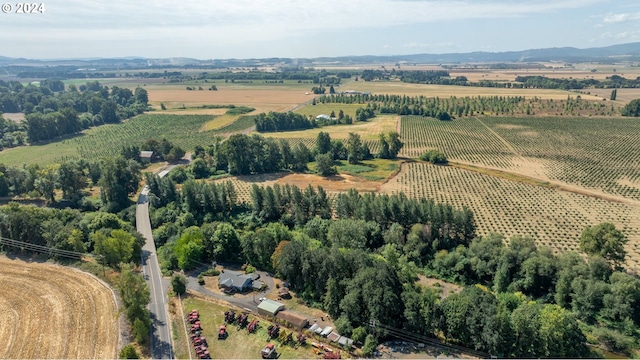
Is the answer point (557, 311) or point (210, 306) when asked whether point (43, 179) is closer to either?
point (210, 306)

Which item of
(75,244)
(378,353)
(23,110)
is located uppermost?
(23,110)

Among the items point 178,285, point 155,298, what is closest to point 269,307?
point 178,285

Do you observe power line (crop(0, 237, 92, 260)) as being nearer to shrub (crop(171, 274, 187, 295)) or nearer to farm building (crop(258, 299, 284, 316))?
shrub (crop(171, 274, 187, 295))

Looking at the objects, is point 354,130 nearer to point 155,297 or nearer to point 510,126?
point 510,126

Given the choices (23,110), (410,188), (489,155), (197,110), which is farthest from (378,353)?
(23,110)

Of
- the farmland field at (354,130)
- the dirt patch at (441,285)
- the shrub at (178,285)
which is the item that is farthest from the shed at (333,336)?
the farmland field at (354,130)

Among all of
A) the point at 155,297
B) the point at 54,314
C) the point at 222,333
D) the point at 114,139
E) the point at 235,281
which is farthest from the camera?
the point at 114,139

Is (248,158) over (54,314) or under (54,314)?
over
